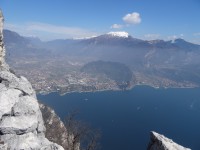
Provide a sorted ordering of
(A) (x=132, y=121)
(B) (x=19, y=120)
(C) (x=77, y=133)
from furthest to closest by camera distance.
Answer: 1. (A) (x=132, y=121)
2. (C) (x=77, y=133)
3. (B) (x=19, y=120)

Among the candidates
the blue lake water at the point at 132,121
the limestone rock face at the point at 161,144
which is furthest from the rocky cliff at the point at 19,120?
the blue lake water at the point at 132,121

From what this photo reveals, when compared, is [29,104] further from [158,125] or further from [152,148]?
[158,125]

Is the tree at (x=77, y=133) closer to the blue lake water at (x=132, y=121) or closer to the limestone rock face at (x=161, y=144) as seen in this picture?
the limestone rock face at (x=161, y=144)

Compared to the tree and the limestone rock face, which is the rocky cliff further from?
the limestone rock face

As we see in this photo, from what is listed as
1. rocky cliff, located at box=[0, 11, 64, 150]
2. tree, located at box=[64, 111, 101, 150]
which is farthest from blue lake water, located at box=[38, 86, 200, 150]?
rocky cliff, located at box=[0, 11, 64, 150]

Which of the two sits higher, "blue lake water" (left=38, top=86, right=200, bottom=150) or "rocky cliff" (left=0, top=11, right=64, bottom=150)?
"rocky cliff" (left=0, top=11, right=64, bottom=150)

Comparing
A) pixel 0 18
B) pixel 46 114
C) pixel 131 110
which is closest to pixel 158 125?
pixel 131 110

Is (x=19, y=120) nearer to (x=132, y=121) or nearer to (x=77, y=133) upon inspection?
(x=77, y=133)

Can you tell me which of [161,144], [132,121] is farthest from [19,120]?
[132,121]
